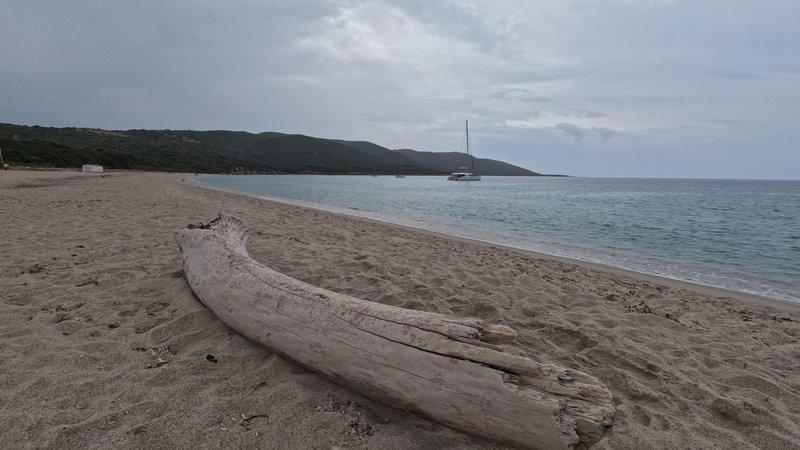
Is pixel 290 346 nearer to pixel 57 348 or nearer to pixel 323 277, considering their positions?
pixel 57 348

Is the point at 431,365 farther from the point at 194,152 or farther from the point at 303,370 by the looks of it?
the point at 194,152

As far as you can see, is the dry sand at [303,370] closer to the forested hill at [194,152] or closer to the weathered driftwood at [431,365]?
the weathered driftwood at [431,365]

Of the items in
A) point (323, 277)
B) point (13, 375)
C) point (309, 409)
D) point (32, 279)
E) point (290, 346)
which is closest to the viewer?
point (309, 409)

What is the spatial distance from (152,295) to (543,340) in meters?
3.77

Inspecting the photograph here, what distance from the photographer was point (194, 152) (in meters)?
97.7

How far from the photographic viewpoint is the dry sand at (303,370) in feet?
7.10

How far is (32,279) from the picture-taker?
4285 mm

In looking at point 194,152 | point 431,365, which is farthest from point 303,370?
point 194,152

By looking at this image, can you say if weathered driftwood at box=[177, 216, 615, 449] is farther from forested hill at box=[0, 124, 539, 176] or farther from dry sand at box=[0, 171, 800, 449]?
forested hill at box=[0, 124, 539, 176]

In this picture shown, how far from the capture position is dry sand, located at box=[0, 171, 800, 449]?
2.16 meters

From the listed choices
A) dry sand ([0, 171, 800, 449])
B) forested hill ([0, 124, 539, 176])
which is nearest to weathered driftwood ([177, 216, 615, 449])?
dry sand ([0, 171, 800, 449])

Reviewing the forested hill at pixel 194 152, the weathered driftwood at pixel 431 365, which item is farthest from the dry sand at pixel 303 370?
the forested hill at pixel 194 152

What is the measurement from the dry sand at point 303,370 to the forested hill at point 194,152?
55873 millimetres

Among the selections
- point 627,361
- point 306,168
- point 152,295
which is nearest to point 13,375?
point 152,295
